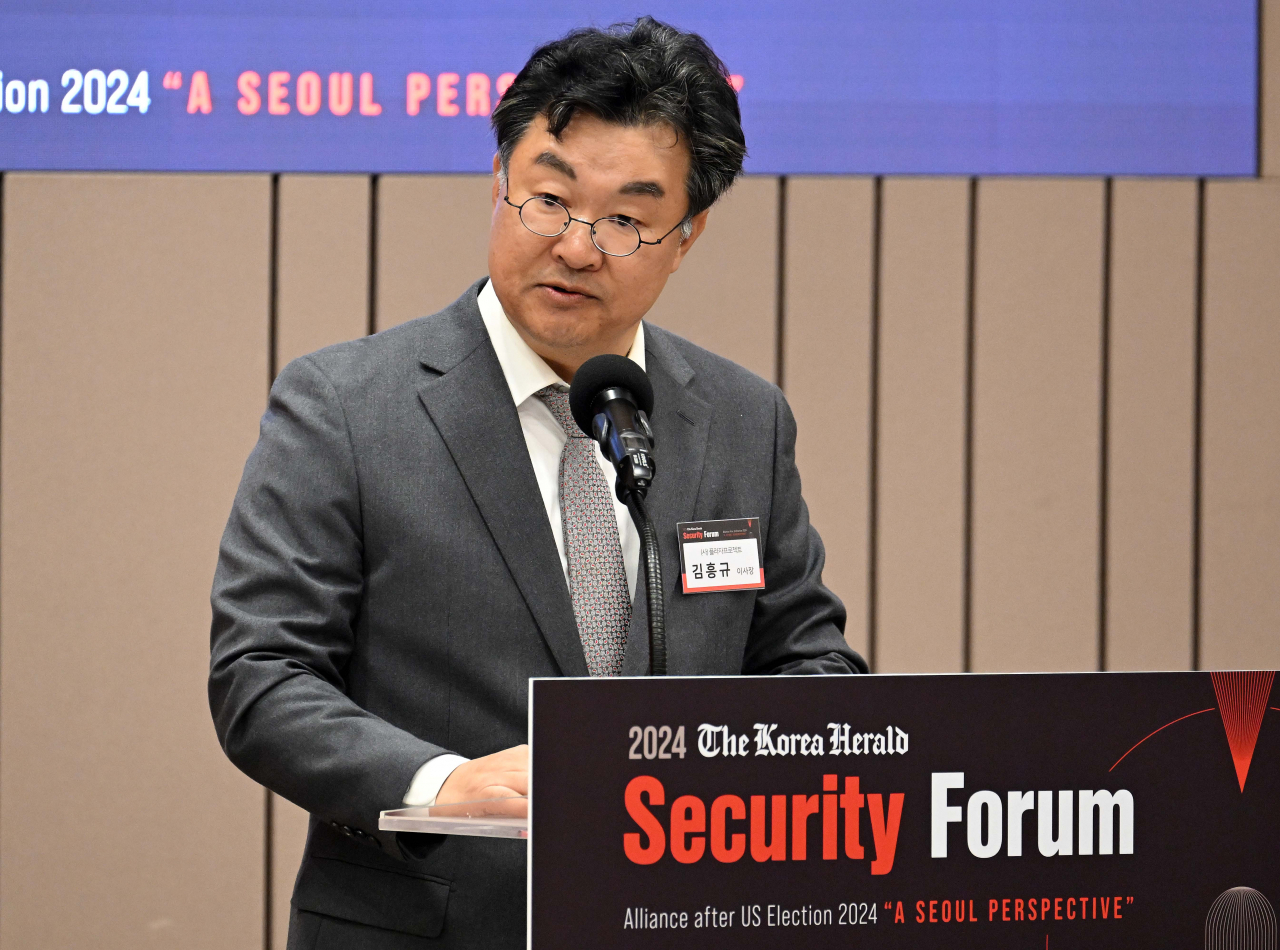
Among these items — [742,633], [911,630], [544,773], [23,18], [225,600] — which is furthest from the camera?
[911,630]

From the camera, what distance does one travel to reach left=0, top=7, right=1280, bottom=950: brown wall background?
2512mm

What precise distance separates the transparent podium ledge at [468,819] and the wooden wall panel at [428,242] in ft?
5.83

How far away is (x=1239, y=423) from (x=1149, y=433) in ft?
0.70

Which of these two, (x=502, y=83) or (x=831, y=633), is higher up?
(x=502, y=83)

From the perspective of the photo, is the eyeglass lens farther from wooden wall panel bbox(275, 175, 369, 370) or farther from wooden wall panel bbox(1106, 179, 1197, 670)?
wooden wall panel bbox(1106, 179, 1197, 670)

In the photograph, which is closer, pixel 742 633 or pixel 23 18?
pixel 742 633

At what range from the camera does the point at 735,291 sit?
103 inches

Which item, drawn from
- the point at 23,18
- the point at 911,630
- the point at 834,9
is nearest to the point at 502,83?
the point at 834,9

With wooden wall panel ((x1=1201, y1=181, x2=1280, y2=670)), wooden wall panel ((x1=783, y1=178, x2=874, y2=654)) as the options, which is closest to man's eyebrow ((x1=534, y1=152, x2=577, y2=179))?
wooden wall panel ((x1=783, y1=178, x2=874, y2=654))

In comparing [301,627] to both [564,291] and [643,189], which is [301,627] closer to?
[564,291]

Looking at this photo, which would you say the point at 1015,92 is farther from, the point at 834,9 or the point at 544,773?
the point at 544,773

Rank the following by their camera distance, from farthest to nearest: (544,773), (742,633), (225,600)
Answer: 1. (742,633)
2. (225,600)
3. (544,773)

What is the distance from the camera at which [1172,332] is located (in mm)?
2654

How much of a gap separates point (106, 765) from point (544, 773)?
2.01 meters
